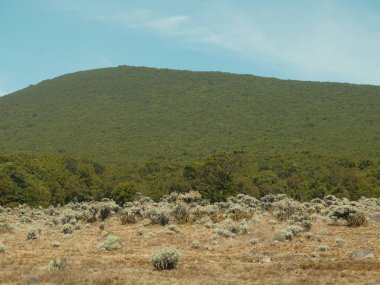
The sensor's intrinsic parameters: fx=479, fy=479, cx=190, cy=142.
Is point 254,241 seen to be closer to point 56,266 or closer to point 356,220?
point 356,220

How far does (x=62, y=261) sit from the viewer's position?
18.7m

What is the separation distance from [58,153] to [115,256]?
79.0 meters

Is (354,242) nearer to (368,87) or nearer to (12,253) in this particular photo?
(12,253)

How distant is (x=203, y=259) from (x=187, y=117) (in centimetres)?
10068

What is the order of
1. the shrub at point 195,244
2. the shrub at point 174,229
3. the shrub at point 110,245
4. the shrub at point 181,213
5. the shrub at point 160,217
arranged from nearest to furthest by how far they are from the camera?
the shrub at point 195,244, the shrub at point 110,245, the shrub at point 174,229, the shrub at point 160,217, the shrub at point 181,213

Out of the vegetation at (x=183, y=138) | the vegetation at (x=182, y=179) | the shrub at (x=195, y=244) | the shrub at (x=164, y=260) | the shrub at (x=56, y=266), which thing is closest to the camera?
the shrub at (x=56, y=266)

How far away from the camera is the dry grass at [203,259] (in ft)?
52.2

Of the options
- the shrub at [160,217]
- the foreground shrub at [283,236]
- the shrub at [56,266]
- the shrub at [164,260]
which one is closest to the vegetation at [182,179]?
the shrub at [160,217]


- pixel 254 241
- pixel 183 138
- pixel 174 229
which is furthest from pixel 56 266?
pixel 183 138

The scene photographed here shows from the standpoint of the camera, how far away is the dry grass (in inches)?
627

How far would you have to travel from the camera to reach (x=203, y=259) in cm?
2027

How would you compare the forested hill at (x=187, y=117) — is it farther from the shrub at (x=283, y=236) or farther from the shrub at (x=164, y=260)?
the shrub at (x=164, y=260)

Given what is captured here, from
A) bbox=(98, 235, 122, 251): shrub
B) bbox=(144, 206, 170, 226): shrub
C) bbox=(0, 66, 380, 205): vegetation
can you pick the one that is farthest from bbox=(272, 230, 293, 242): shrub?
bbox=(0, 66, 380, 205): vegetation

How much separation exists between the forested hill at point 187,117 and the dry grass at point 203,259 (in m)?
Answer: 61.0
